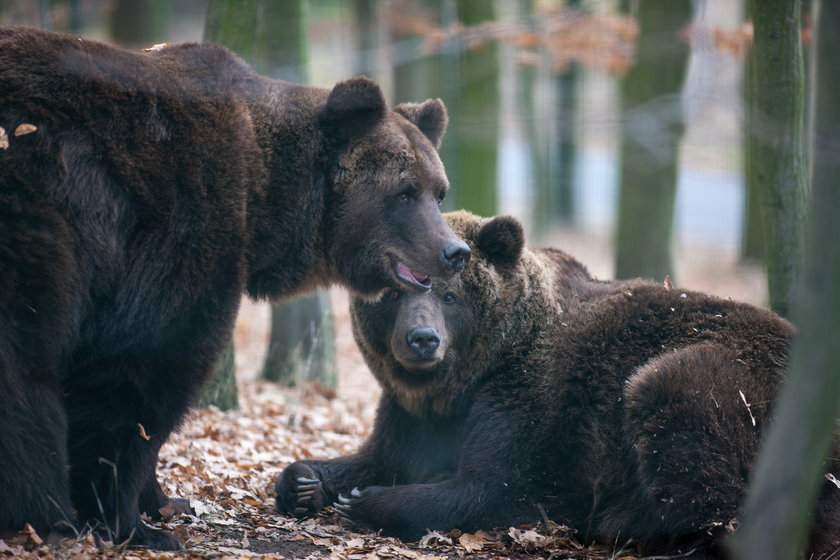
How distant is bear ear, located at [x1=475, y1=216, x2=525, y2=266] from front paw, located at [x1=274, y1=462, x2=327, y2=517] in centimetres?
207

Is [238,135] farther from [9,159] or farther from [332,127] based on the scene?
Answer: [9,159]

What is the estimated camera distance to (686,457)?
509cm

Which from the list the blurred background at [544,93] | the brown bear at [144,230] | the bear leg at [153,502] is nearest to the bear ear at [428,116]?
the brown bear at [144,230]

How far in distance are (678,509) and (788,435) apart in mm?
2251

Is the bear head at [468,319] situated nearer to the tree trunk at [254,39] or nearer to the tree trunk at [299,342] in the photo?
the tree trunk at [254,39]

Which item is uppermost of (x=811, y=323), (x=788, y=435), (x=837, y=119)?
(x=837, y=119)

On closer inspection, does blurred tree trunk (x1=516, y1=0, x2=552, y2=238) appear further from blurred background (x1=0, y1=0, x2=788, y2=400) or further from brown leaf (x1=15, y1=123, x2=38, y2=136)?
brown leaf (x1=15, y1=123, x2=38, y2=136)

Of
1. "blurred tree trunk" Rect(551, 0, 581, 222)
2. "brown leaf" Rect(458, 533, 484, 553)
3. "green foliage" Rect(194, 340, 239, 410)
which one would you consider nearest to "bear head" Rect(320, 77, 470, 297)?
"brown leaf" Rect(458, 533, 484, 553)

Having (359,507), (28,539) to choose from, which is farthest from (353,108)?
(28,539)

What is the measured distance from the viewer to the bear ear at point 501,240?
625 cm

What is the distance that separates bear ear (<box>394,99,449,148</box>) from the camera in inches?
242

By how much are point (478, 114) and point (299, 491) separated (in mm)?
7875

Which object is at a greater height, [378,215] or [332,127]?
[332,127]

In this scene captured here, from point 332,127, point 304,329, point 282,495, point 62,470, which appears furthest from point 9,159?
point 304,329
